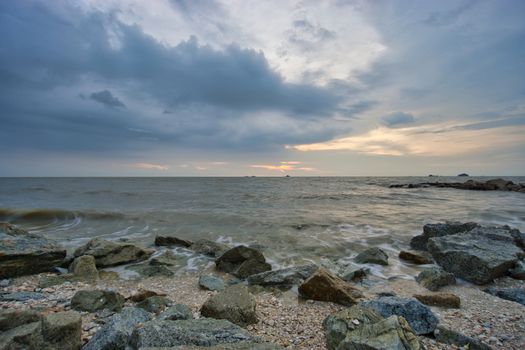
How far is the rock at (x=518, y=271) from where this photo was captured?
652cm

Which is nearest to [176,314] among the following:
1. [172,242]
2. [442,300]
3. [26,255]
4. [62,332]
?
[62,332]

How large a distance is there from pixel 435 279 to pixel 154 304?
6.10 m

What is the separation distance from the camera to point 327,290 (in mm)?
5039

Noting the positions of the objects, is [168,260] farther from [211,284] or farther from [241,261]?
[211,284]

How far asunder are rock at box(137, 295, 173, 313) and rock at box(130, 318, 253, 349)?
1.60 m

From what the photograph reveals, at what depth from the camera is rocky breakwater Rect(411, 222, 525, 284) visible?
643cm

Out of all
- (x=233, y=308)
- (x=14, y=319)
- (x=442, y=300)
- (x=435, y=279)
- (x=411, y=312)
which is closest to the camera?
(x=14, y=319)

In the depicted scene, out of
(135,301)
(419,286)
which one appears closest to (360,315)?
(419,286)

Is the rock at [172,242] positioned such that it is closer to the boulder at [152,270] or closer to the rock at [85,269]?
the boulder at [152,270]

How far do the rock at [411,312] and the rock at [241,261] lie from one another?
11.8 ft

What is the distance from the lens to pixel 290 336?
3742 mm

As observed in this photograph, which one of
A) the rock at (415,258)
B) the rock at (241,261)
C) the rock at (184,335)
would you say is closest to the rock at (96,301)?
the rock at (184,335)

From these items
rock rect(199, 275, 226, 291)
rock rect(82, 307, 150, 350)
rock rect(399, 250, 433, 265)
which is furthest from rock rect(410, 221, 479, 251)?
rock rect(82, 307, 150, 350)

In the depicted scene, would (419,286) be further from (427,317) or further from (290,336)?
(290,336)
